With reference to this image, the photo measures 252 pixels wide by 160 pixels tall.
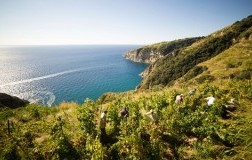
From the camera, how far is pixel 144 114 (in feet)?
32.2

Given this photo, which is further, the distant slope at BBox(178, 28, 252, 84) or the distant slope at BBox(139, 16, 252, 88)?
the distant slope at BBox(139, 16, 252, 88)

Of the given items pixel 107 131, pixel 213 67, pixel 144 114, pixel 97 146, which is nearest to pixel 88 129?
pixel 107 131

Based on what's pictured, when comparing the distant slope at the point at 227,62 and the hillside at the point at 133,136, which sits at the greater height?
the hillside at the point at 133,136

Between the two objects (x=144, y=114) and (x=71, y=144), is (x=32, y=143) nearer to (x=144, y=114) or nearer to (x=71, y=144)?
(x=71, y=144)

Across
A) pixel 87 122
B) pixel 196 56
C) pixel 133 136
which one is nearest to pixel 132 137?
pixel 133 136

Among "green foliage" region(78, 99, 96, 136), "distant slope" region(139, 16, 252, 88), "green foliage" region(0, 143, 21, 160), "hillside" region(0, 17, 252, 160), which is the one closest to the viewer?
"green foliage" region(0, 143, 21, 160)

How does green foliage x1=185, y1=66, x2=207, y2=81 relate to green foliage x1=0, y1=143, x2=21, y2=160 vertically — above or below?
below

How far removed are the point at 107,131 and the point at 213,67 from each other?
83.7 metres

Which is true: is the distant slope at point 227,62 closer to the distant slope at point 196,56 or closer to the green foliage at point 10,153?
the distant slope at point 196,56

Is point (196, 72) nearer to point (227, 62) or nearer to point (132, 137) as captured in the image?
point (227, 62)

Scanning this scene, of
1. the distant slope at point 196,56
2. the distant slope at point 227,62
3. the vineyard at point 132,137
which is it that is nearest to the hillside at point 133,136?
the vineyard at point 132,137

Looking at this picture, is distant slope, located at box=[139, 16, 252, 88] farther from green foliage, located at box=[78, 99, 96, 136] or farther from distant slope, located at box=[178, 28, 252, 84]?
green foliage, located at box=[78, 99, 96, 136]

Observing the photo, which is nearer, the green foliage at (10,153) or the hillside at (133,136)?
the green foliage at (10,153)

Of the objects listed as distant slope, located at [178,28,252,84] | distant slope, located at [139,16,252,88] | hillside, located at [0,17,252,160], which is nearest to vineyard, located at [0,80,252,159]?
hillside, located at [0,17,252,160]
